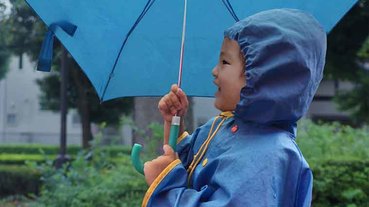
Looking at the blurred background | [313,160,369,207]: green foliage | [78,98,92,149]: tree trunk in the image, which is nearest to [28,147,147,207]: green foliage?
the blurred background

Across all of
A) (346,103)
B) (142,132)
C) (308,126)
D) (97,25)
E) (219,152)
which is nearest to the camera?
(219,152)

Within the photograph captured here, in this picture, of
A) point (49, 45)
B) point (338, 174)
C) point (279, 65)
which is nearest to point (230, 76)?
point (279, 65)

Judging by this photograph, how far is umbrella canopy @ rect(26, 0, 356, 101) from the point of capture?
7.63ft

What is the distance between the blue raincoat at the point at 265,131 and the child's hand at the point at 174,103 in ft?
0.76

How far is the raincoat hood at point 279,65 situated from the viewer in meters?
1.75

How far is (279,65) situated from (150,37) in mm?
825

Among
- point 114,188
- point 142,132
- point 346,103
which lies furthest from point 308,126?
point 346,103

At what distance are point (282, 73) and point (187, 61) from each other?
798 millimetres

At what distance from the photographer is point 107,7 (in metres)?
2.33

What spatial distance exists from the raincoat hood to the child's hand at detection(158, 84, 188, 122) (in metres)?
0.25

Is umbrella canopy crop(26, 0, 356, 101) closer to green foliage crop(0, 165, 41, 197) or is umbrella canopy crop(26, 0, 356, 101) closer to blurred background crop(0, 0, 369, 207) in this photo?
blurred background crop(0, 0, 369, 207)

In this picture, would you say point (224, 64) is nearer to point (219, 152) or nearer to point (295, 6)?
point (219, 152)

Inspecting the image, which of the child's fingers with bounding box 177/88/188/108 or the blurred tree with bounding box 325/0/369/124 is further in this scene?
the blurred tree with bounding box 325/0/369/124

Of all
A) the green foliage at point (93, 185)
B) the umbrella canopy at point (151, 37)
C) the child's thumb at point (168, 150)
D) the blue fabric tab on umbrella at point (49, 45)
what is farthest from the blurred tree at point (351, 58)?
the child's thumb at point (168, 150)
